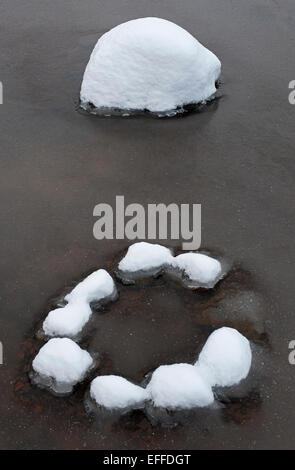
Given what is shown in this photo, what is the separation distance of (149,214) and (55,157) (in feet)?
6.06

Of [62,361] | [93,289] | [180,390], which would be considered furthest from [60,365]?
[180,390]

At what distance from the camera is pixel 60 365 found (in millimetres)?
4910

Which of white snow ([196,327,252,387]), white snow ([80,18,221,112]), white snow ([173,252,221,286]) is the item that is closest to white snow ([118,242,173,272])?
white snow ([173,252,221,286])

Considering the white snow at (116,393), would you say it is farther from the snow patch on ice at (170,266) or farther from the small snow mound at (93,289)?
the snow patch on ice at (170,266)

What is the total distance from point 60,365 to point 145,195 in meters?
2.83

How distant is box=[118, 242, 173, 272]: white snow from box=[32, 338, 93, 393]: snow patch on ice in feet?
4.21

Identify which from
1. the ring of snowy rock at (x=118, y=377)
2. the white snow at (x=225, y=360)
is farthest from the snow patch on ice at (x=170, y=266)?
the white snow at (x=225, y=360)

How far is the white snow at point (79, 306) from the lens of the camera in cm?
532

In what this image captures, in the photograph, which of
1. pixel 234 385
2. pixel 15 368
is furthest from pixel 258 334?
pixel 15 368

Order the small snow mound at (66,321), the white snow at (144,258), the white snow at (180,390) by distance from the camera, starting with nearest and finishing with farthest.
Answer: the white snow at (180,390)
the small snow mound at (66,321)
the white snow at (144,258)

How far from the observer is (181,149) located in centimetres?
754

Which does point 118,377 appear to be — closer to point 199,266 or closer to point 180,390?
point 180,390

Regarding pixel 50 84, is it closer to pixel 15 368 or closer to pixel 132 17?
pixel 132 17

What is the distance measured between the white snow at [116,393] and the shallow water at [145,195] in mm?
159
